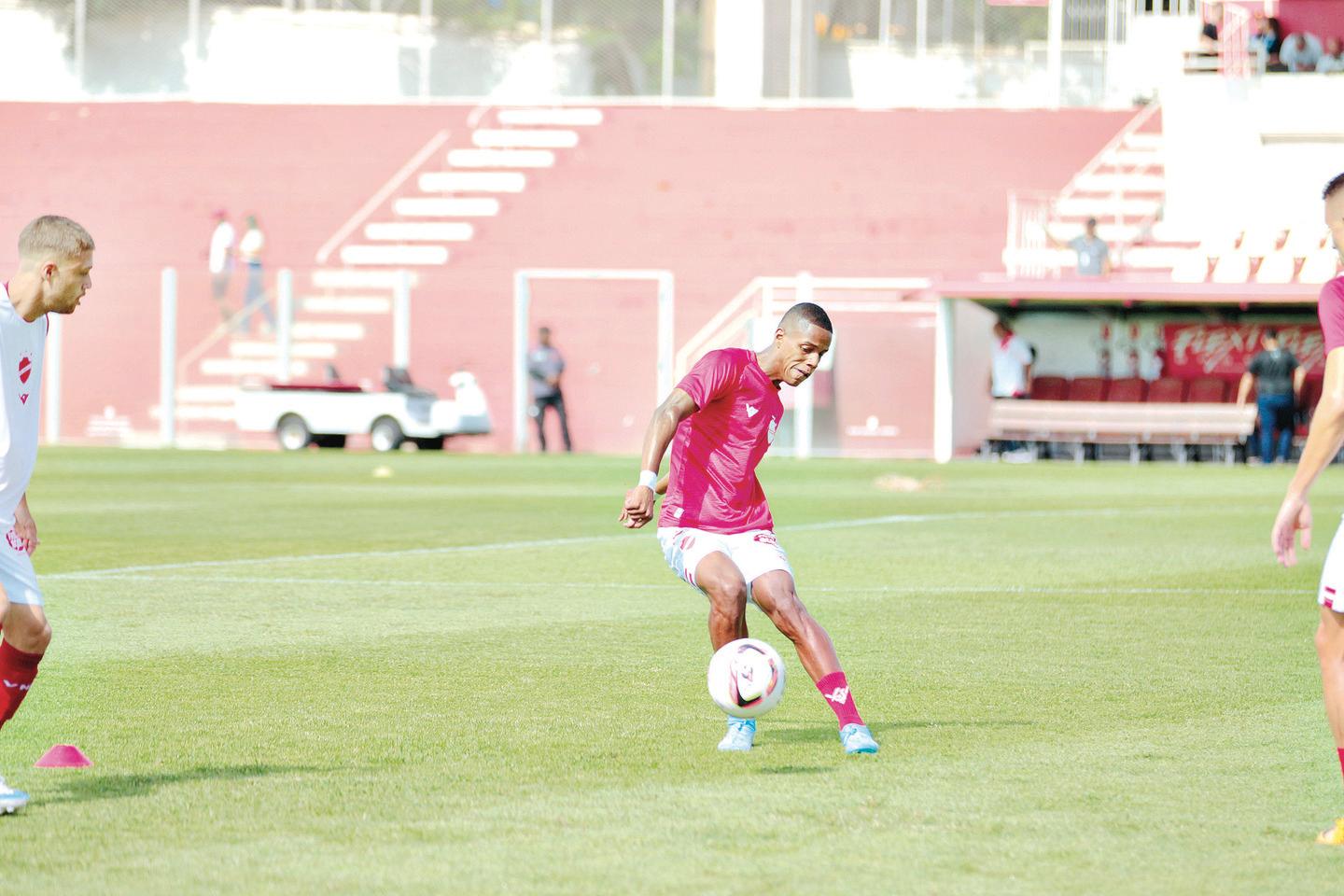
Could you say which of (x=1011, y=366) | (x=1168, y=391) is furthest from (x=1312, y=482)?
(x=1168, y=391)

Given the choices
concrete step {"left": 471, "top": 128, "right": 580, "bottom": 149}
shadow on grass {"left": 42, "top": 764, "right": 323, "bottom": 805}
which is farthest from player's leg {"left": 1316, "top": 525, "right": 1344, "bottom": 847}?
concrete step {"left": 471, "top": 128, "right": 580, "bottom": 149}

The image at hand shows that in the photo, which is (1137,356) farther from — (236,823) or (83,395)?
(236,823)

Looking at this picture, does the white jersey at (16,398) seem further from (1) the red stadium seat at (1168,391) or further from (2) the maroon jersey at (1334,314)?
(1) the red stadium seat at (1168,391)

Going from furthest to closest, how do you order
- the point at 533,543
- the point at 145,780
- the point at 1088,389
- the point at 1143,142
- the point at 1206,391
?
the point at 1143,142 < the point at 1088,389 < the point at 1206,391 < the point at 533,543 < the point at 145,780

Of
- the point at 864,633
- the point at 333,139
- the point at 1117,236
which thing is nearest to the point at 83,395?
the point at 333,139

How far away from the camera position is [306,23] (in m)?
41.0

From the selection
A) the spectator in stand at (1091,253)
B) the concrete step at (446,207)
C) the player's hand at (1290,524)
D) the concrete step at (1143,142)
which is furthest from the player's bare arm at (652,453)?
the concrete step at (446,207)

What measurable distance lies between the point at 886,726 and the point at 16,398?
3.26m

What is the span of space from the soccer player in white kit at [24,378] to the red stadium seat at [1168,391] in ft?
100

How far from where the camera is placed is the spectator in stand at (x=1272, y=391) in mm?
30703

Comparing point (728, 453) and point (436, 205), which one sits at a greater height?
point (436, 205)

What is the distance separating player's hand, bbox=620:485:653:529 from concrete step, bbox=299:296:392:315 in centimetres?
3181

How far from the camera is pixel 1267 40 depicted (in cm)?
3884

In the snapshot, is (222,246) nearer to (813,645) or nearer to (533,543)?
(533,543)
